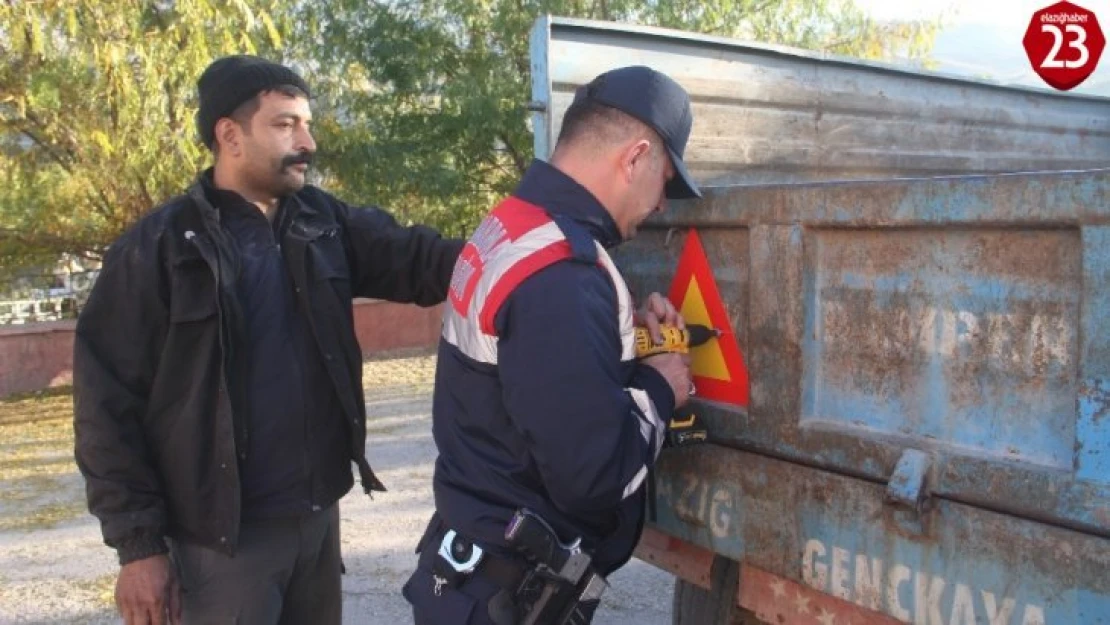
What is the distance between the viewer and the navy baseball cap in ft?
6.59

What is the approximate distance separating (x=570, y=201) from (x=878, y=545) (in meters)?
0.84

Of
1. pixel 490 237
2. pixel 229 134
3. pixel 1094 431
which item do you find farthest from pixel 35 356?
pixel 1094 431

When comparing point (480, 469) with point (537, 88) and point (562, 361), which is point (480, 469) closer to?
point (562, 361)

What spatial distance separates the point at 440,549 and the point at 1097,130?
4.13 m

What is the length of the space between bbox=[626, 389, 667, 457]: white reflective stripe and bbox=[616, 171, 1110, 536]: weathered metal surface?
0.95 ft

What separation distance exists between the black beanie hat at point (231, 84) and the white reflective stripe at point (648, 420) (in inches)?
50.9

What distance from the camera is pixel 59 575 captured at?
5.19 m

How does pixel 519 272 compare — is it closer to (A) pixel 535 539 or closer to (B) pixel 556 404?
(B) pixel 556 404

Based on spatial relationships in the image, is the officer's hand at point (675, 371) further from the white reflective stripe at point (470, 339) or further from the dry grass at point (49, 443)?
the dry grass at point (49, 443)

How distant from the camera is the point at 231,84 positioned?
8.56 feet

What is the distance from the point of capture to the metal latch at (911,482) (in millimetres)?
1794

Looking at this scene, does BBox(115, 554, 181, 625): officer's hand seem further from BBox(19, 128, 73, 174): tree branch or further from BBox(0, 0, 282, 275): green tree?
BBox(19, 128, 73, 174): tree branch

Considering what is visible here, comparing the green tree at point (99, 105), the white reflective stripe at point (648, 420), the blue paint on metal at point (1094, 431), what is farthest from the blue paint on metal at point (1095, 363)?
the green tree at point (99, 105)

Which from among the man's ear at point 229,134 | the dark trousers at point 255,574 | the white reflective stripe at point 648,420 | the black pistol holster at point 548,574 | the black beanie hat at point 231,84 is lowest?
the dark trousers at point 255,574
